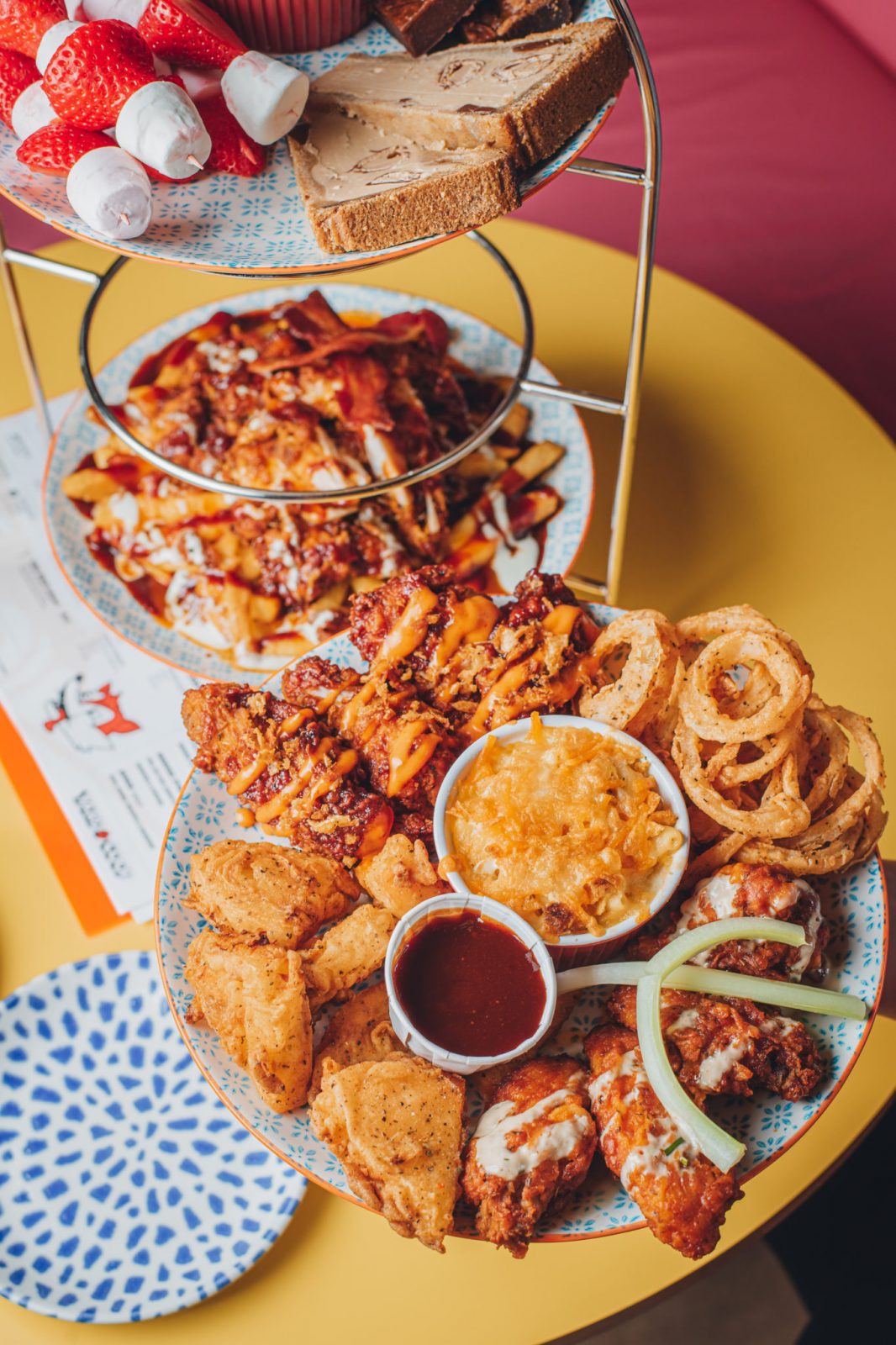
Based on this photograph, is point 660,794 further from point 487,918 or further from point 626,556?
point 626,556

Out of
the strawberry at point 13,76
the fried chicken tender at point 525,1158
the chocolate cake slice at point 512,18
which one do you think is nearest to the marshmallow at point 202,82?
the strawberry at point 13,76

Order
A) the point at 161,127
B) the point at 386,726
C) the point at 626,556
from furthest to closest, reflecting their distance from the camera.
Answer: the point at 626,556, the point at 386,726, the point at 161,127

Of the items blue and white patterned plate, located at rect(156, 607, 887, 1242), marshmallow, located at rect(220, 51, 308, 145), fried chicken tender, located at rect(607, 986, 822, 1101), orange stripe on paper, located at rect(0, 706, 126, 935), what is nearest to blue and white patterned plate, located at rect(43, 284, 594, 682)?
orange stripe on paper, located at rect(0, 706, 126, 935)

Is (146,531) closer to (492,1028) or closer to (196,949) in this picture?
(196,949)

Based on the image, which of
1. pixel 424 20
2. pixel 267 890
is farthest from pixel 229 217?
pixel 267 890

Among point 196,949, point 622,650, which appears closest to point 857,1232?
point 622,650

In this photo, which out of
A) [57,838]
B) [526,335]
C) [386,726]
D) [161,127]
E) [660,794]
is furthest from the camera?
[526,335]

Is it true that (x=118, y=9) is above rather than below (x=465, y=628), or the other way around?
above

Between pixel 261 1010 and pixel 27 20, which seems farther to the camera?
pixel 27 20
